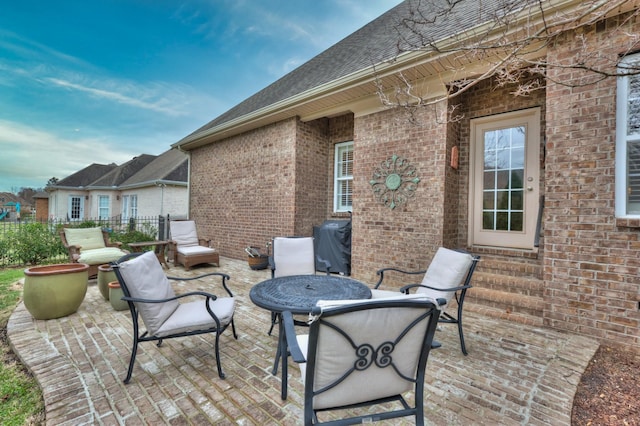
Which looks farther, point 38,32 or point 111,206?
point 111,206

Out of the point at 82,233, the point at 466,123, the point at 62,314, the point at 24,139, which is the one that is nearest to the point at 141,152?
the point at 24,139

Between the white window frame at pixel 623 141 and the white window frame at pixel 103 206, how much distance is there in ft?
73.1

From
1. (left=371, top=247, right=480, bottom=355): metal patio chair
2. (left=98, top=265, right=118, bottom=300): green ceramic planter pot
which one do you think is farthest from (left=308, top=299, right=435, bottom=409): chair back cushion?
(left=98, top=265, right=118, bottom=300): green ceramic planter pot

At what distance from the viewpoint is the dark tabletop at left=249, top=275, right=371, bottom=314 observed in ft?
6.72

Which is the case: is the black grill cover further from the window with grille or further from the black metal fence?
the window with grille

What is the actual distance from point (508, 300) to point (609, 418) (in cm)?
188

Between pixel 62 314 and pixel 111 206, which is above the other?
pixel 111 206

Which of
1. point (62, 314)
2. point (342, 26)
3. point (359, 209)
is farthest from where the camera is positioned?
point (342, 26)

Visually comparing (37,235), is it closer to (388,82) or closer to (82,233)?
(82,233)

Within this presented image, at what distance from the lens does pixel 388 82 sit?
4.58 metres

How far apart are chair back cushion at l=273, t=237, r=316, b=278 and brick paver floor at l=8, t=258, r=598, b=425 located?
760 mm

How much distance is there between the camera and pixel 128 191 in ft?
54.4

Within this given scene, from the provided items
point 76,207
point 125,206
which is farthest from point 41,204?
point 125,206

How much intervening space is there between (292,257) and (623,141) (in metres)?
3.94
